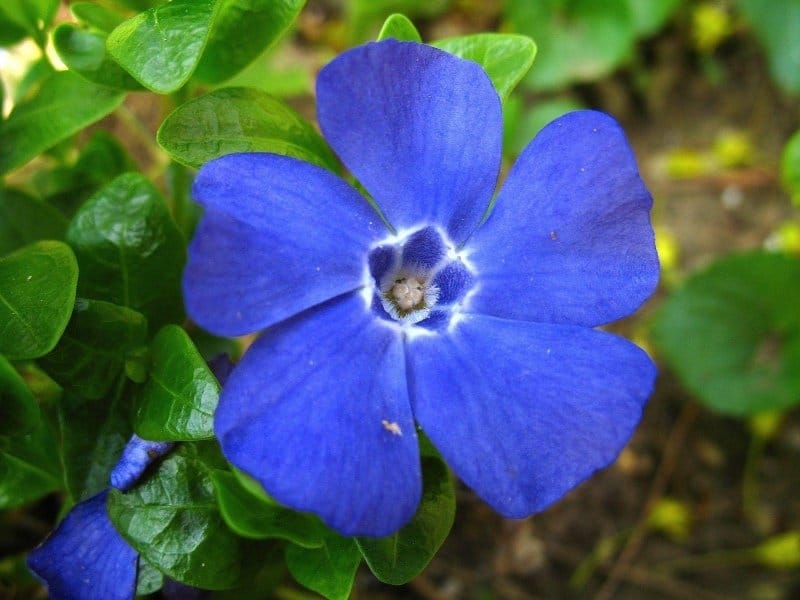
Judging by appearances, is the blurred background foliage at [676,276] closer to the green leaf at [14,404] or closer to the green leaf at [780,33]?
the green leaf at [780,33]

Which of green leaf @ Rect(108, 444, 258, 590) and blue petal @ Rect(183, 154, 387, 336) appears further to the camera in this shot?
green leaf @ Rect(108, 444, 258, 590)

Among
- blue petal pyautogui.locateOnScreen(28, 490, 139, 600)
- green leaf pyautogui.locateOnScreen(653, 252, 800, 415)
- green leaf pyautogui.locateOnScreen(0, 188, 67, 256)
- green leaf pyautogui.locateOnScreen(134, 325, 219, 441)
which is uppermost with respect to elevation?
green leaf pyautogui.locateOnScreen(0, 188, 67, 256)

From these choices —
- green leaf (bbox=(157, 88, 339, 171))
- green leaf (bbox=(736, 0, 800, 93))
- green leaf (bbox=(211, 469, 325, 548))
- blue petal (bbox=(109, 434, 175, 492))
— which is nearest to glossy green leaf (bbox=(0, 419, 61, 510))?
blue petal (bbox=(109, 434, 175, 492))

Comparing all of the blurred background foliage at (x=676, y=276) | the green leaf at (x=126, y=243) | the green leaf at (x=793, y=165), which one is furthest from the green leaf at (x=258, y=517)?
the green leaf at (x=793, y=165)

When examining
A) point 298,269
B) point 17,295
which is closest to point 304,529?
point 298,269

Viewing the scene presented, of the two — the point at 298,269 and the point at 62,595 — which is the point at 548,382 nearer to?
the point at 298,269

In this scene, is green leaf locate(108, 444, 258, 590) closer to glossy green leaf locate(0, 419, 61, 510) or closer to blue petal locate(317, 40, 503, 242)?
glossy green leaf locate(0, 419, 61, 510)
